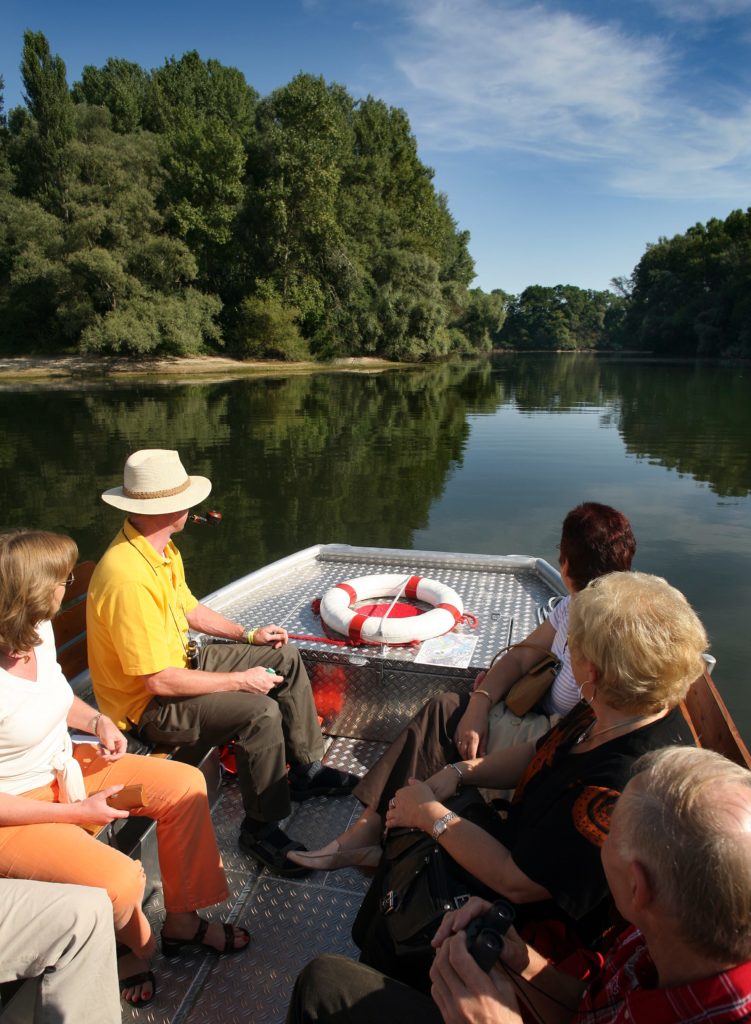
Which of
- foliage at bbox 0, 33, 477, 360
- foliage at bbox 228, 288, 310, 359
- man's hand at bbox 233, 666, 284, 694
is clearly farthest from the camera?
foliage at bbox 228, 288, 310, 359

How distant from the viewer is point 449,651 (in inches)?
132

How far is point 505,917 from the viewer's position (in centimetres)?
134

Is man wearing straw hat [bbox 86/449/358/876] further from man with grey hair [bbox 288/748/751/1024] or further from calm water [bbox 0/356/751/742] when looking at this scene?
calm water [bbox 0/356/751/742]

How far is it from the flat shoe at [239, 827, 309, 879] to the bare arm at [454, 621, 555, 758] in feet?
2.55

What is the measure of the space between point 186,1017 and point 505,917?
4.23 ft

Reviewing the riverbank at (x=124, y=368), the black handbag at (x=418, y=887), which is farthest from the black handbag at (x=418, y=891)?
the riverbank at (x=124, y=368)

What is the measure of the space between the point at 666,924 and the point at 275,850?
6.24 ft

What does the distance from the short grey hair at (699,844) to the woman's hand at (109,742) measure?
1.77 meters

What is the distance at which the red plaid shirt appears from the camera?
94cm

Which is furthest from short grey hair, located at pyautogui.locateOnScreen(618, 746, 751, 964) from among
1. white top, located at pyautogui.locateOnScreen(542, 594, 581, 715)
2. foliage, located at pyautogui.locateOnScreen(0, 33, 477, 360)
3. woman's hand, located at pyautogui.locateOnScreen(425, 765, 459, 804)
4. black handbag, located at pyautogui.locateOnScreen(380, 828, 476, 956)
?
foliage, located at pyautogui.locateOnScreen(0, 33, 477, 360)

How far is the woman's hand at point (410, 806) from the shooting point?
1870 millimetres

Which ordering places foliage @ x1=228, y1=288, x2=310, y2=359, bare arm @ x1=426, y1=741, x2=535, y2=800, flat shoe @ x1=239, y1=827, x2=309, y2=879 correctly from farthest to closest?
foliage @ x1=228, y1=288, x2=310, y2=359
flat shoe @ x1=239, y1=827, x2=309, y2=879
bare arm @ x1=426, y1=741, x2=535, y2=800

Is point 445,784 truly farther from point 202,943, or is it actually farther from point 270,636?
point 270,636

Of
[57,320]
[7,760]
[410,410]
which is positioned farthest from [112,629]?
[57,320]
